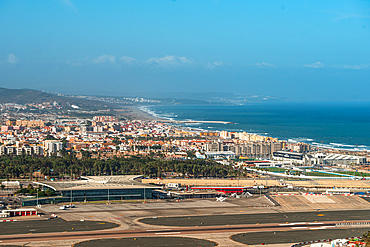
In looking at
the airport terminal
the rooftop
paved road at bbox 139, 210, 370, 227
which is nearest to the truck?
the rooftop

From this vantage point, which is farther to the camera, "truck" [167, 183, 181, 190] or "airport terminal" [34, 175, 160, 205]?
"truck" [167, 183, 181, 190]

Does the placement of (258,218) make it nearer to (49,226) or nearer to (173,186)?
(49,226)

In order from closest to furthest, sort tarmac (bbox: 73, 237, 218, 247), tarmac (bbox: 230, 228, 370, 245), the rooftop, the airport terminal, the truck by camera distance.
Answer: tarmac (bbox: 73, 237, 218, 247)
tarmac (bbox: 230, 228, 370, 245)
the airport terminal
the rooftop
the truck

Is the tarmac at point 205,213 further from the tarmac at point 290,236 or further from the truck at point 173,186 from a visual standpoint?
the truck at point 173,186

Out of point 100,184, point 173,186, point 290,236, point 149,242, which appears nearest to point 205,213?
point 290,236

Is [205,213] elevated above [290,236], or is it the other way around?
[205,213]

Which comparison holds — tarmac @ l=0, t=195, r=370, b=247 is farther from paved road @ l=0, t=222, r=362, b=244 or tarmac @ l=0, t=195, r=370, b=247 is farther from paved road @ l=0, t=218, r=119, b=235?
paved road @ l=0, t=222, r=362, b=244

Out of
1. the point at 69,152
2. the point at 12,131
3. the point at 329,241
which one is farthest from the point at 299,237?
the point at 12,131

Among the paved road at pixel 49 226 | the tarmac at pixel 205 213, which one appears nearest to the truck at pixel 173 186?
the tarmac at pixel 205 213
